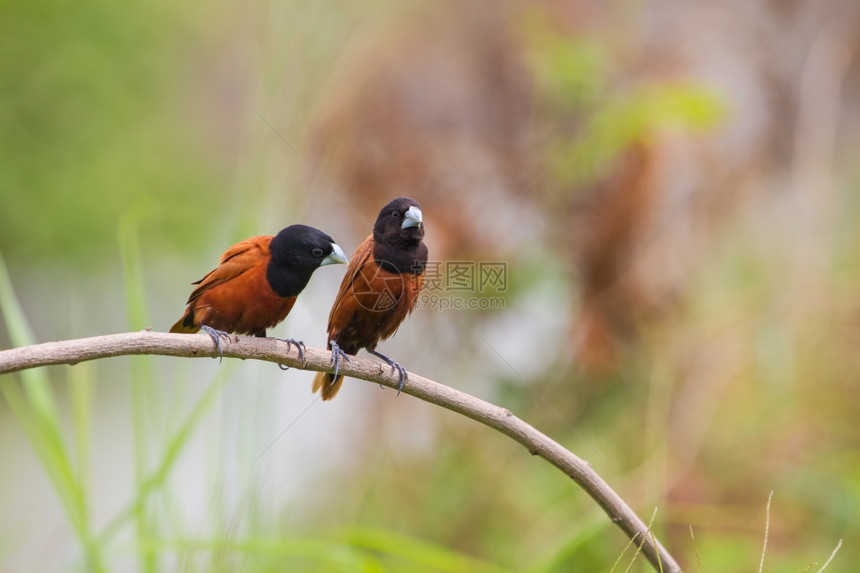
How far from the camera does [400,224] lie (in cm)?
239

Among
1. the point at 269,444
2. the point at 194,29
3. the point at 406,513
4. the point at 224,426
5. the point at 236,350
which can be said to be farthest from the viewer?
the point at 194,29

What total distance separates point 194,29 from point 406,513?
4648 millimetres

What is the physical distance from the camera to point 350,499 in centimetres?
418

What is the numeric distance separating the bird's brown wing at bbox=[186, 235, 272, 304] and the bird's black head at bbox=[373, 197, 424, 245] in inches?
13.0

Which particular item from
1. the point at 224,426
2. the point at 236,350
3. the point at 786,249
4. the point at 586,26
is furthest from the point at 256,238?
the point at 786,249

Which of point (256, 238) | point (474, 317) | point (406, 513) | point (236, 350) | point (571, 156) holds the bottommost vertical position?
point (406, 513)

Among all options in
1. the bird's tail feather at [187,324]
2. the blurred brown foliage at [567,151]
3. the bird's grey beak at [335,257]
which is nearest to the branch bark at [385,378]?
the bird's grey beak at [335,257]

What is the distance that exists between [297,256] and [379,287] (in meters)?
0.43

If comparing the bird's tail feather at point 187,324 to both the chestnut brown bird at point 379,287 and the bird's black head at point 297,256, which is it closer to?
the bird's black head at point 297,256

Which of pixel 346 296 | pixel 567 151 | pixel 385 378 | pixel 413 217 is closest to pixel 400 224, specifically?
pixel 413 217

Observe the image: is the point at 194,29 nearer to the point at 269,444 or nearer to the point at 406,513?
the point at 406,513

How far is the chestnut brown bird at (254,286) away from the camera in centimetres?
230

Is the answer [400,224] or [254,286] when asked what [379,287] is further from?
[254,286]

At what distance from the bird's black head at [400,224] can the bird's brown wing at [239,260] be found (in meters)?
0.33
